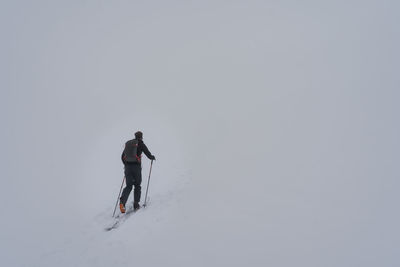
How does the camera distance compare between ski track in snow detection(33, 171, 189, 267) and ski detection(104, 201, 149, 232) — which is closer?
ski track in snow detection(33, 171, 189, 267)

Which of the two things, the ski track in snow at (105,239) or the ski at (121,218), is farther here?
the ski at (121,218)

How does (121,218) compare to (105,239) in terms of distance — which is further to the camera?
(121,218)

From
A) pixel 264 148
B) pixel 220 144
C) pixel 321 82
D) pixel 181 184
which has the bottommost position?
pixel 181 184

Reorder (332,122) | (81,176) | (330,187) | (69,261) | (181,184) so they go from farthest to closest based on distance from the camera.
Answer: (81,176), (332,122), (181,184), (330,187), (69,261)

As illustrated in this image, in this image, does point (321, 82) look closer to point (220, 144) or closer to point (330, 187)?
point (220, 144)

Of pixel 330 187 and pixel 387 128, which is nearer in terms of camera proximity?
pixel 330 187

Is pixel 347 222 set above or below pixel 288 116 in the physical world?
below

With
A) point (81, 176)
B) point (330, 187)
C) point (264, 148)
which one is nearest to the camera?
point (330, 187)

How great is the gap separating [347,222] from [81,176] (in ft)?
81.6

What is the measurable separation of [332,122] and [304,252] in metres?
15.1

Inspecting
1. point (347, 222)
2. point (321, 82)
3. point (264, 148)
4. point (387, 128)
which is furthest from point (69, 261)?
point (321, 82)

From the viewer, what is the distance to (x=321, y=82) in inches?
1329

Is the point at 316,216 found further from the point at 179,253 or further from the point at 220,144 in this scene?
the point at 220,144

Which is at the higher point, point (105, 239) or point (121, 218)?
point (121, 218)
